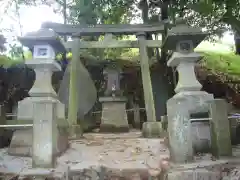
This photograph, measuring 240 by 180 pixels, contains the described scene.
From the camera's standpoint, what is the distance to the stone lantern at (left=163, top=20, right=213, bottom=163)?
351cm

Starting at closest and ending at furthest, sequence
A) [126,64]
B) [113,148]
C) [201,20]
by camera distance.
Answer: [113,148] → [201,20] → [126,64]

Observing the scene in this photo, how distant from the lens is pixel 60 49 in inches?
226

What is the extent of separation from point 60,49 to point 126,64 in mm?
5960

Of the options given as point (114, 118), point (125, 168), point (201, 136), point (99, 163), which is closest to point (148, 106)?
point (114, 118)

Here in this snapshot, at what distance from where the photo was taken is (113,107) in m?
9.05

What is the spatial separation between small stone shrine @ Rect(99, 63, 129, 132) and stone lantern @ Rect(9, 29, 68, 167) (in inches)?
147

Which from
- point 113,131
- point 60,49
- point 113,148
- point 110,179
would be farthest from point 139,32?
point 110,179

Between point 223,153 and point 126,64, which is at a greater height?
point 126,64

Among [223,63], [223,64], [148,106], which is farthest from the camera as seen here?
[223,63]

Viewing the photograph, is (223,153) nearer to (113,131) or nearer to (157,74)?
(113,131)

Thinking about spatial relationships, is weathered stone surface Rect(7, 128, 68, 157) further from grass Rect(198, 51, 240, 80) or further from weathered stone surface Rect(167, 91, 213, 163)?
grass Rect(198, 51, 240, 80)

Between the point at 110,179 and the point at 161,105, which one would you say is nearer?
the point at 110,179

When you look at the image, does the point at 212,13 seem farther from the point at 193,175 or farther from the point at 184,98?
the point at 193,175

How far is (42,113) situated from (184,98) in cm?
233
